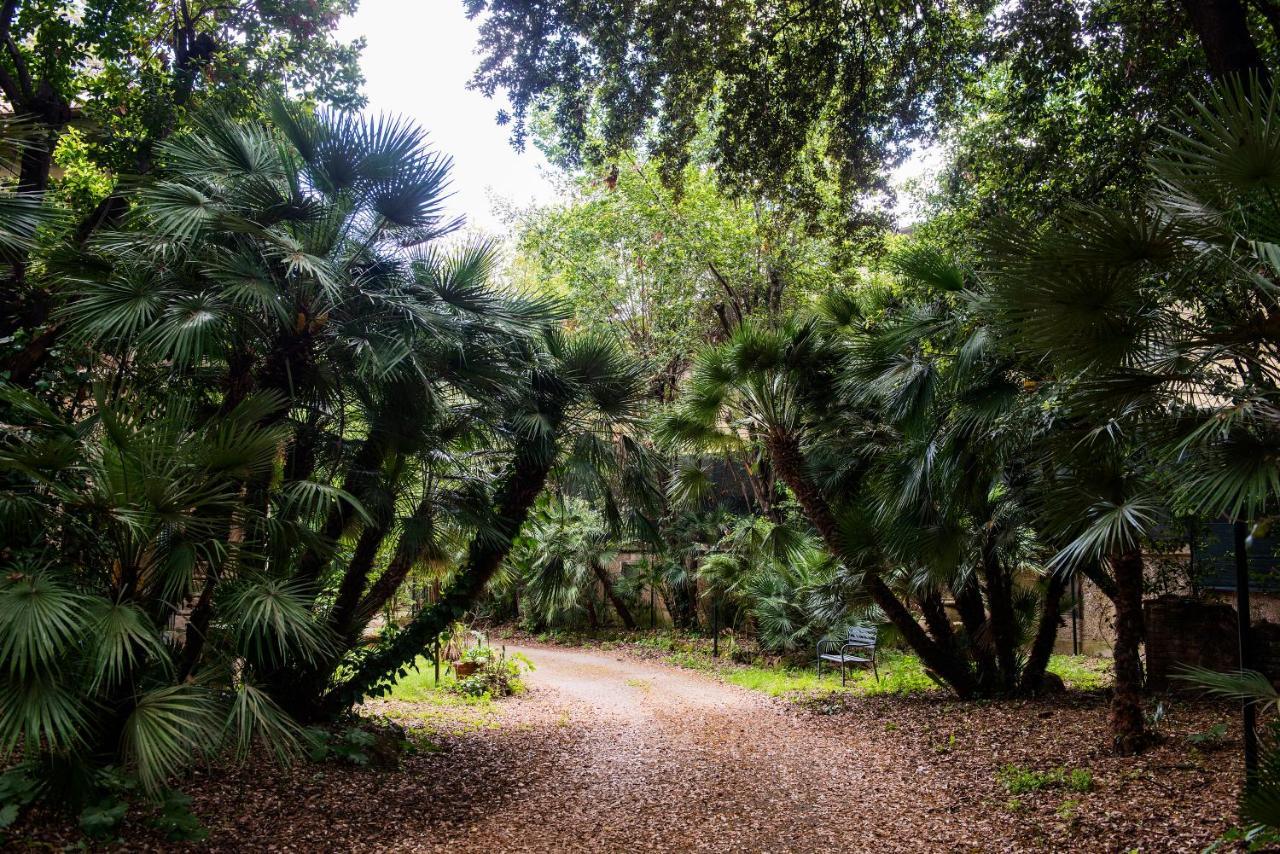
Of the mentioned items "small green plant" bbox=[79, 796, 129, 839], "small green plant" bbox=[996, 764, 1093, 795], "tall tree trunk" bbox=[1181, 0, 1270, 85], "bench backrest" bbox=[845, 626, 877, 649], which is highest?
"tall tree trunk" bbox=[1181, 0, 1270, 85]

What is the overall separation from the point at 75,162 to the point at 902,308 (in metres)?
8.32

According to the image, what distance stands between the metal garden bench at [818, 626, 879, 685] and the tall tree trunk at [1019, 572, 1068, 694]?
2.56 m

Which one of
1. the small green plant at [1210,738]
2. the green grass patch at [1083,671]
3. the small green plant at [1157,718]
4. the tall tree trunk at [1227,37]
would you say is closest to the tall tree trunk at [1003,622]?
the green grass patch at [1083,671]

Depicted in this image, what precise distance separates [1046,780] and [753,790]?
219 centimetres

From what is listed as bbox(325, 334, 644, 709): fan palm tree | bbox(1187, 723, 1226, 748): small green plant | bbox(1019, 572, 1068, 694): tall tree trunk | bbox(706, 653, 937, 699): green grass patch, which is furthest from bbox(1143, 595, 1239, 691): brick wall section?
bbox(325, 334, 644, 709): fan palm tree

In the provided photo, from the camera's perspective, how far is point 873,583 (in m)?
8.95

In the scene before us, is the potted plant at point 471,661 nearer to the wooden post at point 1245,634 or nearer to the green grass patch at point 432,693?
Result: the green grass patch at point 432,693

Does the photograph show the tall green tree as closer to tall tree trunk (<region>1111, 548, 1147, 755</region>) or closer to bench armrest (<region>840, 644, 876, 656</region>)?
tall tree trunk (<region>1111, 548, 1147, 755</region>)

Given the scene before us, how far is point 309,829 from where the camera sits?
5.01 meters

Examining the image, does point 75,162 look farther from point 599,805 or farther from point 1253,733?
point 1253,733

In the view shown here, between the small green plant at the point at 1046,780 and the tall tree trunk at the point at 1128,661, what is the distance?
48cm

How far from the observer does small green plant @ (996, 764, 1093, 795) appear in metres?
5.56

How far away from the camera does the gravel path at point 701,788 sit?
5.43m

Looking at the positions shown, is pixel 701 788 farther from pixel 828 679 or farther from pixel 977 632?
pixel 828 679
